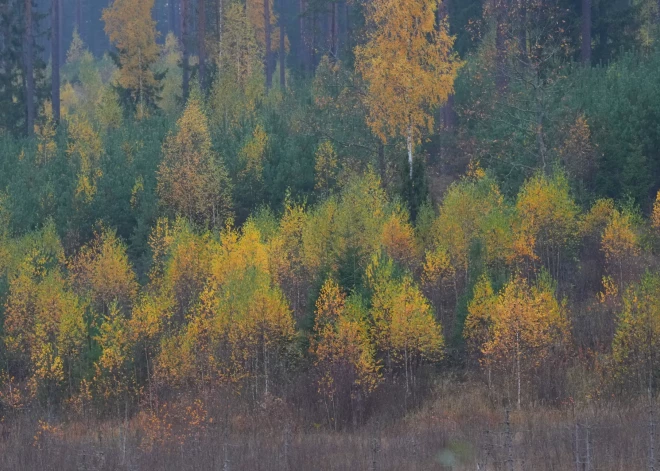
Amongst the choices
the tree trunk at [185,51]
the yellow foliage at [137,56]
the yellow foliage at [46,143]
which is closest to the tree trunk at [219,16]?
the tree trunk at [185,51]

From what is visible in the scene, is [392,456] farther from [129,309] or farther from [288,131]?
[288,131]

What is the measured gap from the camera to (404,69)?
33.1 metres

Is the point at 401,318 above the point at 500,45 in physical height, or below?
below

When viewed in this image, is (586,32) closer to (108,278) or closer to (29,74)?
(108,278)

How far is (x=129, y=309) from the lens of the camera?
31.5 metres

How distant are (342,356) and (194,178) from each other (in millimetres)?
10738

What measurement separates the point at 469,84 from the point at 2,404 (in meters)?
22.8

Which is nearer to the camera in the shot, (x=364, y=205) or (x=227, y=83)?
(x=364, y=205)

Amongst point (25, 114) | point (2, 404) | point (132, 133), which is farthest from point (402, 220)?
point (25, 114)

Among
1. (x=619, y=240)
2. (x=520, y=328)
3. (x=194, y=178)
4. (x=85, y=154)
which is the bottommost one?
(x=520, y=328)

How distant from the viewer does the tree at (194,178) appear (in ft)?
111

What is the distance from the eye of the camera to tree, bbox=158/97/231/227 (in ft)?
111

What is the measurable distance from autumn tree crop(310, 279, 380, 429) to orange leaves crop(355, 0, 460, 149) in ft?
29.0

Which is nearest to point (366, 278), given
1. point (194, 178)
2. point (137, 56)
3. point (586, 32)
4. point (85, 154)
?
point (194, 178)
